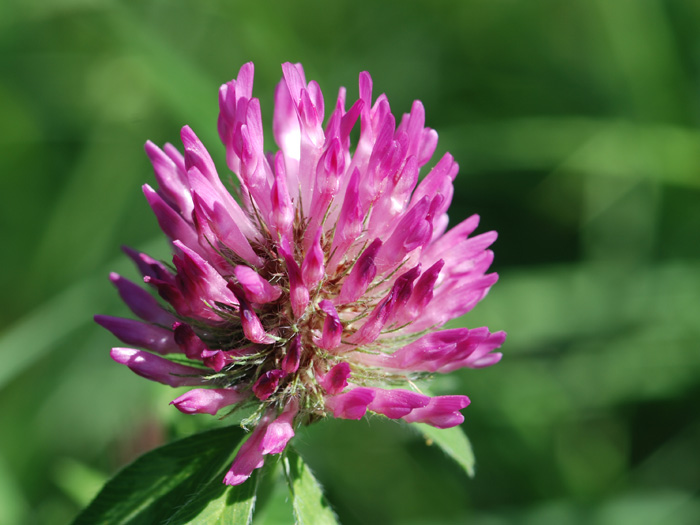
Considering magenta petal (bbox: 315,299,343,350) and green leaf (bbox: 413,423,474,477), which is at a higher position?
magenta petal (bbox: 315,299,343,350)

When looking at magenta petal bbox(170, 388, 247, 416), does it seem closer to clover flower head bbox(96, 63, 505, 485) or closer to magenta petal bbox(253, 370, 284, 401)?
clover flower head bbox(96, 63, 505, 485)

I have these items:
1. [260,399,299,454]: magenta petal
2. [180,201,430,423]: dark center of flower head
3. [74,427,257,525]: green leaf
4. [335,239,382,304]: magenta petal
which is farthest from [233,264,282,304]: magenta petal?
[74,427,257,525]: green leaf

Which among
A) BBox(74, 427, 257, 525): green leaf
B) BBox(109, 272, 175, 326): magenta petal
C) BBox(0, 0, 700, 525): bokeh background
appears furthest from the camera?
BBox(0, 0, 700, 525): bokeh background

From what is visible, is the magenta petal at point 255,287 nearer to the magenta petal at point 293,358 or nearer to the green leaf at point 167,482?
the magenta petal at point 293,358

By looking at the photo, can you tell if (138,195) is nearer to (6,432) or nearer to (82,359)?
(82,359)

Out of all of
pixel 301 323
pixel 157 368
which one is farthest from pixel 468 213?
pixel 157 368

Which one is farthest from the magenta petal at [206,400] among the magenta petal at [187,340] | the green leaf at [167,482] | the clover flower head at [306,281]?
the green leaf at [167,482]
